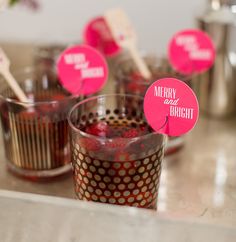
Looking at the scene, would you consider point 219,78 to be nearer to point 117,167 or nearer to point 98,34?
point 98,34

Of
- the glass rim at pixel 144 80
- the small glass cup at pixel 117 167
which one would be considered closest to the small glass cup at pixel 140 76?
the glass rim at pixel 144 80

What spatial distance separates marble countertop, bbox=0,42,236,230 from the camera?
0.59 m

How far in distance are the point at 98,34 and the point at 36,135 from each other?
0.22 meters

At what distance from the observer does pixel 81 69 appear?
0.64m

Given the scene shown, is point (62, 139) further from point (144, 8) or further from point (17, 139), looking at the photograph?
point (144, 8)

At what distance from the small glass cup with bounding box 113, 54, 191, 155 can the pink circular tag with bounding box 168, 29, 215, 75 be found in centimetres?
2

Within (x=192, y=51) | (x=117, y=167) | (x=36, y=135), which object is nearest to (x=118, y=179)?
(x=117, y=167)

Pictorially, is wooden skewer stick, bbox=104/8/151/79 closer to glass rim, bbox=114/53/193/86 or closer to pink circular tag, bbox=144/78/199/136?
glass rim, bbox=114/53/193/86

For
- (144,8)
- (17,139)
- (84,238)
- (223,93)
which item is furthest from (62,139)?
(144,8)

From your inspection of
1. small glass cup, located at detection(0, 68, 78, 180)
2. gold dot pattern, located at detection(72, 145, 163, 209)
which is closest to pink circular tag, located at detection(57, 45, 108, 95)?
small glass cup, located at detection(0, 68, 78, 180)

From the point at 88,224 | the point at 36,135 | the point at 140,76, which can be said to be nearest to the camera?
the point at 88,224

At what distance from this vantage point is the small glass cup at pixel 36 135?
0.61 metres

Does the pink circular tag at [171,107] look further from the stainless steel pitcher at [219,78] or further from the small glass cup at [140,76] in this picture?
the stainless steel pitcher at [219,78]

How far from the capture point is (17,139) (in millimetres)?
624
